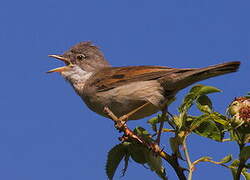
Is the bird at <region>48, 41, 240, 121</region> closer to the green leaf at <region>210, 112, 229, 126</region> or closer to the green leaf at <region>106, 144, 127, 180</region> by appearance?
the green leaf at <region>106, 144, 127, 180</region>

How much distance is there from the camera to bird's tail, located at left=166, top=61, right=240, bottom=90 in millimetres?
3791

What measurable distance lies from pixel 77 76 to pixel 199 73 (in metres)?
2.61

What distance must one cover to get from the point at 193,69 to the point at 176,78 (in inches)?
13.2

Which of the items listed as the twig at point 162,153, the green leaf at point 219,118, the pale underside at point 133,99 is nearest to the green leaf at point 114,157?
the twig at point 162,153

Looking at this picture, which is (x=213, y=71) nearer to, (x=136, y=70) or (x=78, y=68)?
(x=136, y=70)

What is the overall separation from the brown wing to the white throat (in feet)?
0.89

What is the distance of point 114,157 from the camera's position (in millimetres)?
3207

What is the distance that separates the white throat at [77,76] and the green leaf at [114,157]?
2827 mm

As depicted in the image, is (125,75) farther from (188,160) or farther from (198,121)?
(188,160)

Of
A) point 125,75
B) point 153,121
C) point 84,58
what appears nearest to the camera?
point 153,121

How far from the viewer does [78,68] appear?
6758 mm

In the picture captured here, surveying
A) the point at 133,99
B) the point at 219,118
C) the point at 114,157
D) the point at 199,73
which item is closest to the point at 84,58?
the point at 133,99

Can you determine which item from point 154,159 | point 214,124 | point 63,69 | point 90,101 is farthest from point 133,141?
point 63,69

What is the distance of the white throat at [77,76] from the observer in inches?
240
